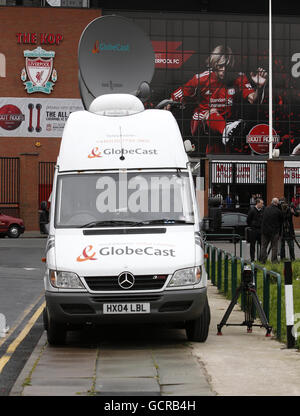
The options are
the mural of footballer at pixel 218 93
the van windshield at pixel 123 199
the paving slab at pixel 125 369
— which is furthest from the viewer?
the mural of footballer at pixel 218 93

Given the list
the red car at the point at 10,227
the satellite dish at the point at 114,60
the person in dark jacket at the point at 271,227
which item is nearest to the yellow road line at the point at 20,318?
the satellite dish at the point at 114,60

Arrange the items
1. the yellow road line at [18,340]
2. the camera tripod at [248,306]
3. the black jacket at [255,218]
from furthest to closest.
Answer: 1. the black jacket at [255,218]
2. the camera tripod at [248,306]
3. the yellow road line at [18,340]

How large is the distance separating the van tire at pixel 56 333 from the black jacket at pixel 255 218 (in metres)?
14.7

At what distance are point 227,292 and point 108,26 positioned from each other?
690cm

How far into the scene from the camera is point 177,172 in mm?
11242

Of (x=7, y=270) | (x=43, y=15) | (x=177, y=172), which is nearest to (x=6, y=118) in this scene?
(x=43, y=15)

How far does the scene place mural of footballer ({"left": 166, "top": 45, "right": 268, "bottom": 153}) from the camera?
6016 cm

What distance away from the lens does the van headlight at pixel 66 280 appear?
9.90m

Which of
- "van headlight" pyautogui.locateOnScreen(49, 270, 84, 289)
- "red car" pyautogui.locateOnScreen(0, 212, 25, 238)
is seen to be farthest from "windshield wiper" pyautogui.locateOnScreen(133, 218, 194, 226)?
"red car" pyautogui.locateOnScreen(0, 212, 25, 238)

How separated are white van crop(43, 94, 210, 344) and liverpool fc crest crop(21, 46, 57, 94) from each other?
146 ft

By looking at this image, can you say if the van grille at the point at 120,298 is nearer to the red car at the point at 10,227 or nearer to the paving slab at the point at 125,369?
the paving slab at the point at 125,369

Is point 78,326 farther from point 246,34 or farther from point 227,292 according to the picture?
point 246,34

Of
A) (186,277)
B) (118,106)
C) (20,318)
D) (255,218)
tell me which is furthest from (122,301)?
(255,218)

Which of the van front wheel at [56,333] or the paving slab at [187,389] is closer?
the paving slab at [187,389]
